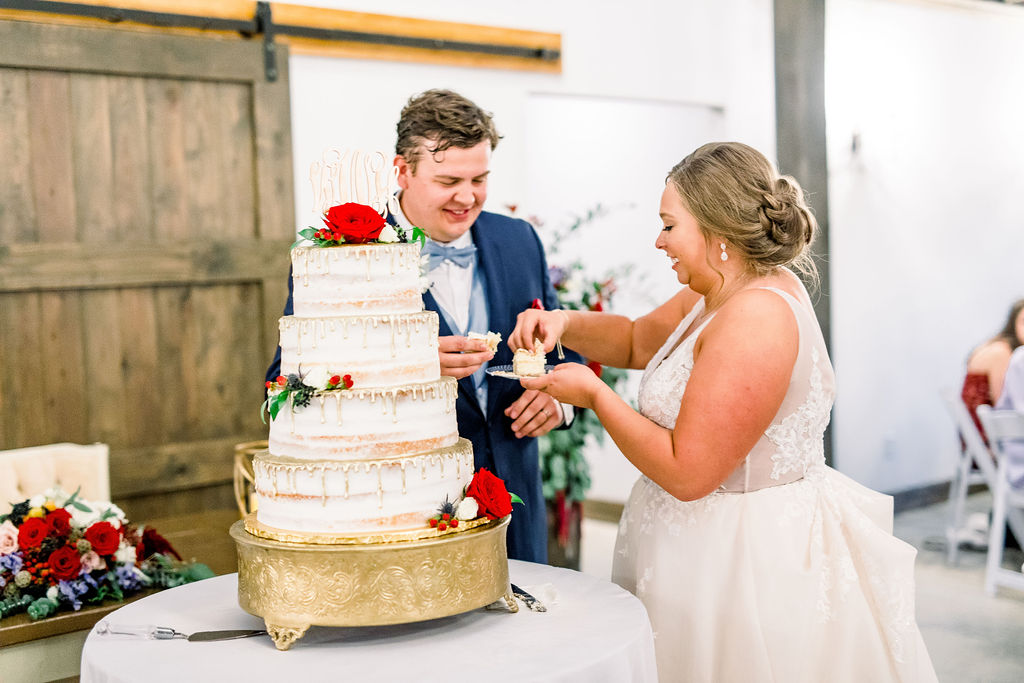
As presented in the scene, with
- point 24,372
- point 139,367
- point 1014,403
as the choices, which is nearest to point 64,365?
point 24,372

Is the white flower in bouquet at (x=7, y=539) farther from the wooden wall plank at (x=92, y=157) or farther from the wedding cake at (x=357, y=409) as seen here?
the wooden wall plank at (x=92, y=157)

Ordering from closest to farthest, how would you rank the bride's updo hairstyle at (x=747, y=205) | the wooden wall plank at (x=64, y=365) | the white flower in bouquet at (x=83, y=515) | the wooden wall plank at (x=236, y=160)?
the bride's updo hairstyle at (x=747, y=205), the white flower in bouquet at (x=83, y=515), the wooden wall plank at (x=64, y=365), the wooden wall plank at (x=236, y=160)

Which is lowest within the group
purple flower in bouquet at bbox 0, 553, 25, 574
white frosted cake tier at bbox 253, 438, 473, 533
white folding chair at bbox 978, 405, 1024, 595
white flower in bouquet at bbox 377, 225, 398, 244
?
white folding chair at bbox 978, 405, 1024, 595

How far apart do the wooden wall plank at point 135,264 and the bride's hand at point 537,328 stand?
7.22ft

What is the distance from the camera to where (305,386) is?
2059 millimetres

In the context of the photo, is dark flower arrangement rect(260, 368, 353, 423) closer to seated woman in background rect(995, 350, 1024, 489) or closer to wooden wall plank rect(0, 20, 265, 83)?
wooden wall plank rect(0, 20, 265, 83)

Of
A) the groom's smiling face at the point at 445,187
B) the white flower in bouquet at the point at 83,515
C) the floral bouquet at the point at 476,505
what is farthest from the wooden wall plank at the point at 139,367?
the floral bouquet at the point at 476,505

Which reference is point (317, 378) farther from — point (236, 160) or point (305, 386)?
point (236, 160)

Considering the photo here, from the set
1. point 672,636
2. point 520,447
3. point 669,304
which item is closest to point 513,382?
point 520,447

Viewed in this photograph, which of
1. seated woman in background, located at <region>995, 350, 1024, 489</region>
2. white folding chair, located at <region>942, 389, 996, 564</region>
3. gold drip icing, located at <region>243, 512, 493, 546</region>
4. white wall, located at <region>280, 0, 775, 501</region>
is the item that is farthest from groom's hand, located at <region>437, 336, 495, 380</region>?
white folding chair, located at <region>942, 389, 996, 564</region>

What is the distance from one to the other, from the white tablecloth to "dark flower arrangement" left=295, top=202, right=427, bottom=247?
786 mm

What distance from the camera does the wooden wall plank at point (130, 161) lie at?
4371 mm

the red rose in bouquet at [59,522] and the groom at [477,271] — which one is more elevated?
the groom at [477,271]

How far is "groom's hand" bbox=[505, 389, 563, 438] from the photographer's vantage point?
2789 mm
